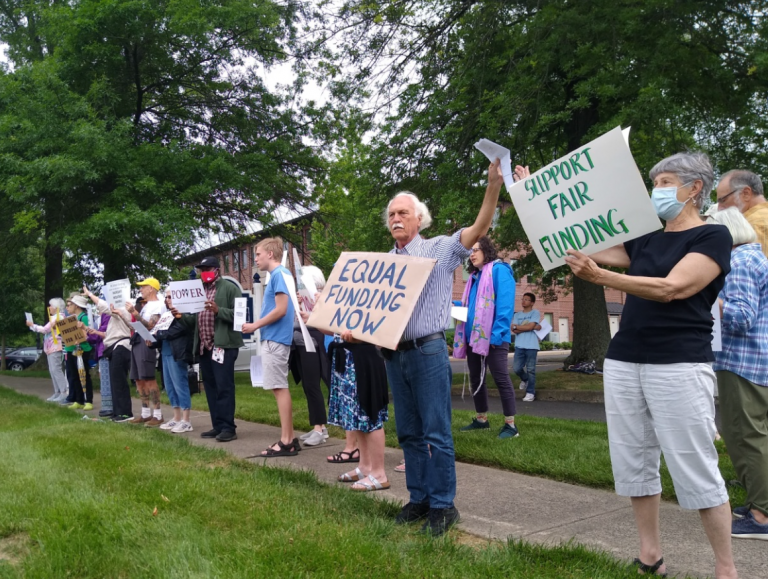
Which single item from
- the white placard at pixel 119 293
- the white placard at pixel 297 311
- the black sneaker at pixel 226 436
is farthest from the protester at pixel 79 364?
the white placard at pixel 297 311

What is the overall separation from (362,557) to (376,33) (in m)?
12.1

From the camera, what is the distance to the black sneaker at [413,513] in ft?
12.9

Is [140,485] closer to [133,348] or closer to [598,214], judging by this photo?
[598,214]

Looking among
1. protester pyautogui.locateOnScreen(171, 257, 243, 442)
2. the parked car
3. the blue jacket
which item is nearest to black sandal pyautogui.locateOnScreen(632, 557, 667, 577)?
the blue jacket

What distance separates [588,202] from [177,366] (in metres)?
6.33

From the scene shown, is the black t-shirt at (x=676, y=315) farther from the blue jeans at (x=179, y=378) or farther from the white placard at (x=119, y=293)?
the white placard at (x=119, y=293)

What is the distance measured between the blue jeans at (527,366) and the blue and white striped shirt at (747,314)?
772 centimetres

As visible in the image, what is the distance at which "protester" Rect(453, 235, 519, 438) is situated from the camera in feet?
22.2

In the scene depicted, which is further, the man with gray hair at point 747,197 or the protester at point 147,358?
the protester at point 147,358

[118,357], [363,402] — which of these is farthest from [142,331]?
[363,402]

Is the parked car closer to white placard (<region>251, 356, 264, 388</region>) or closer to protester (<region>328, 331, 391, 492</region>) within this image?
white placard (<region>251, 356, 264, 388</region>)

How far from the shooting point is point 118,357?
9.31 m

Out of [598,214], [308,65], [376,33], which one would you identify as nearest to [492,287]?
[598,214]

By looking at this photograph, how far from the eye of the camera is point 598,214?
311 centimetres
